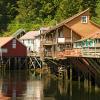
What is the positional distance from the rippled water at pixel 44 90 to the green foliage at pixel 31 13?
4836 cm

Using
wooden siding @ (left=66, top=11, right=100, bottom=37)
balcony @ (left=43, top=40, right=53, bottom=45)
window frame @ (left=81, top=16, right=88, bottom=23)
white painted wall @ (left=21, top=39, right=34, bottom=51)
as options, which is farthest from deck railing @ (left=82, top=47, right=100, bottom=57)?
white painted wall @ (left=21, top=39, right=34, bottom=51)

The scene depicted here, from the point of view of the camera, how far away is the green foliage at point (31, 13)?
426ft

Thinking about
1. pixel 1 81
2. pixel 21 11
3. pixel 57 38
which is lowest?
pixel 1 81

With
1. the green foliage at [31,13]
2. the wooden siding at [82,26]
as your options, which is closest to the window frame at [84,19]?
the wooden siding at [82,26]

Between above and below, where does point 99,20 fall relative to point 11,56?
above

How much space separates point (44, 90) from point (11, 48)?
41.8 m

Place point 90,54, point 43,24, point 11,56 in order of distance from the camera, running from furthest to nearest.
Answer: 1. point 43,24
2. point 11,56
3. point 90,54

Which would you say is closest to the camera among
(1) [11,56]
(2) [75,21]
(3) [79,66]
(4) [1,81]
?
(3) [79,66]

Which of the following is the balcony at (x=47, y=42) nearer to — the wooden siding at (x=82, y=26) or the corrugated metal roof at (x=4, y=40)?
the wooden siding at (x=82, y=26)

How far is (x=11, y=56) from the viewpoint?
108 metres

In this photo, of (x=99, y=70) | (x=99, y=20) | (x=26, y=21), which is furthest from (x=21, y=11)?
(x=99, y=70)

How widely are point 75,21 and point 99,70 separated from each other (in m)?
22.9

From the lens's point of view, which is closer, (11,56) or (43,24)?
(11,56)

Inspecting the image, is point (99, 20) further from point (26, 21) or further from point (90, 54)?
point (90, 54)
